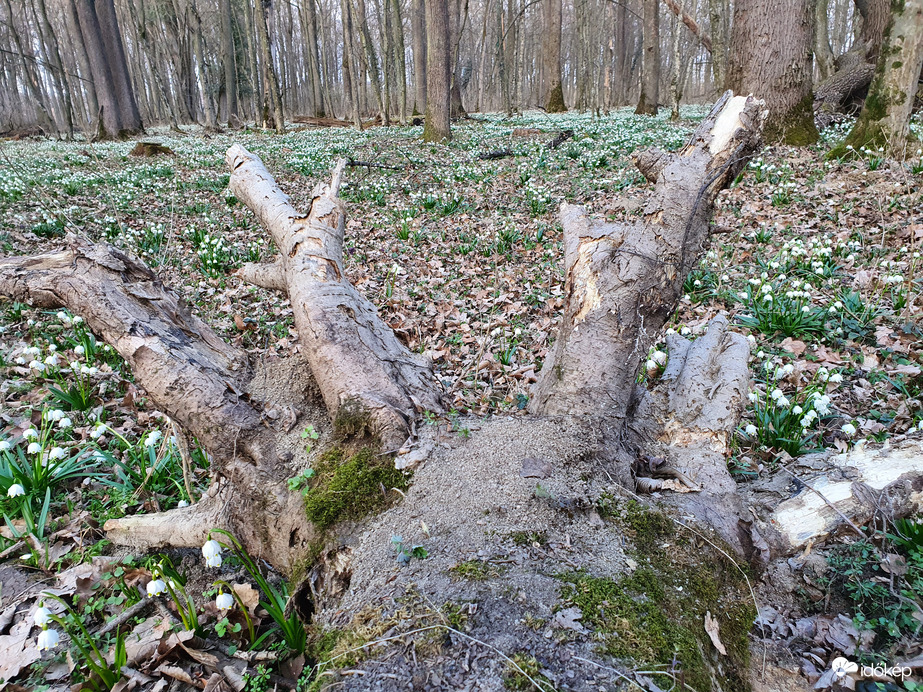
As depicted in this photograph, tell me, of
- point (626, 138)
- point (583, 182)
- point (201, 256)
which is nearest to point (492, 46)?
point (626, 138)

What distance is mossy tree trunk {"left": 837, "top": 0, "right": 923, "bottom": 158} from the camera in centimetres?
670

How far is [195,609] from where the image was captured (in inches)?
81.4

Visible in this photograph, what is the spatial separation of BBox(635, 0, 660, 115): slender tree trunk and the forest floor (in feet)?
34.2

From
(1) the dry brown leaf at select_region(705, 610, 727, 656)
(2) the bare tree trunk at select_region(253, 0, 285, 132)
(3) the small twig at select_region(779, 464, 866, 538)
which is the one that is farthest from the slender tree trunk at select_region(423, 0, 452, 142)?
(1) the dry brown leaf at select_region(705, 610, 727, 656)

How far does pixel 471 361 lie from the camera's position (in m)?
4.41

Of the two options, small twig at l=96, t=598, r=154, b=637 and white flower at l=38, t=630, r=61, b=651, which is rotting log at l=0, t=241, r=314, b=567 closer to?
small twig at l=96, t=598, r=154, b=637

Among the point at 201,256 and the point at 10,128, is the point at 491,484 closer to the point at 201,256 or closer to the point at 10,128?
the point at 201,256

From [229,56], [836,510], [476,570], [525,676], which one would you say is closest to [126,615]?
[476,570]

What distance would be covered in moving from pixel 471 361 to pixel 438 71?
1156 cm

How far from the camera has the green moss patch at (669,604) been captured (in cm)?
133

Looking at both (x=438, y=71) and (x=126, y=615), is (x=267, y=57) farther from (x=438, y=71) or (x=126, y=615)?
(x=126, y=615)

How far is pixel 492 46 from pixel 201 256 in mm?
34447

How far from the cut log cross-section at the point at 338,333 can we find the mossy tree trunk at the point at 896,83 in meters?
7.58

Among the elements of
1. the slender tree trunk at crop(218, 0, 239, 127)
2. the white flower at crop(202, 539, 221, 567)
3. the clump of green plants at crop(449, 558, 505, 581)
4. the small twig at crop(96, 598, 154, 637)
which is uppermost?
the slender tree trunk at crop(218, 0, 239, 127)
